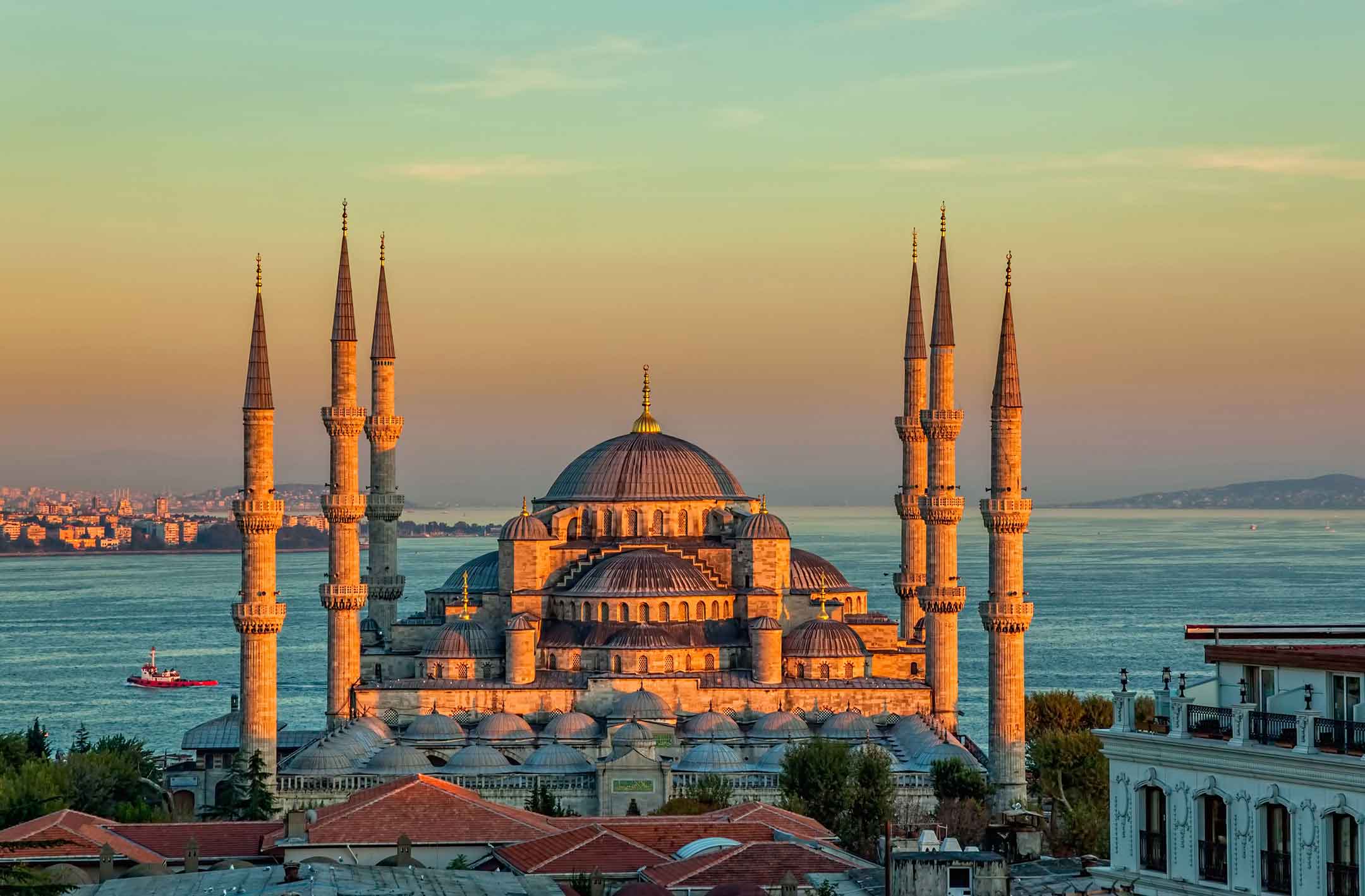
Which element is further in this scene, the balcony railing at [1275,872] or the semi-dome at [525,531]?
the semi-dome at [525,531]

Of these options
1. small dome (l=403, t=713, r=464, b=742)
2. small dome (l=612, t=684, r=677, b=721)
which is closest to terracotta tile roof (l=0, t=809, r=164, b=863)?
small dome (l=403, t=713, r=464, b=742)

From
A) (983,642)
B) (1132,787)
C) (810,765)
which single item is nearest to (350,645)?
(810,765)

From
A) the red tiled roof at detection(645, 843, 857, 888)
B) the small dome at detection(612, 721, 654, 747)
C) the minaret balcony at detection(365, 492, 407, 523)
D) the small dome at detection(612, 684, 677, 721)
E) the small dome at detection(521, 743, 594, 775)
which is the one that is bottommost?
the red tiled roof at detection(645, 843, 857, 888)

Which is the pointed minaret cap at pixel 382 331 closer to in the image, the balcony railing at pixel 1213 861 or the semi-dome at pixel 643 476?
the semi-dome at pixel 643 476

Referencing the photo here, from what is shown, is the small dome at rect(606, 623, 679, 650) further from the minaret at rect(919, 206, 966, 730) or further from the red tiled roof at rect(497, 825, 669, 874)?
the red tiled roof at rect(497, 825, 669, 874)

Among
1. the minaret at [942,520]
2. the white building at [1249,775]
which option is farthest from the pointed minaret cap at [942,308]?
the white building at [1249,775]

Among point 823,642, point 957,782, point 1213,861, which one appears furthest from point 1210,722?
point 823,642
